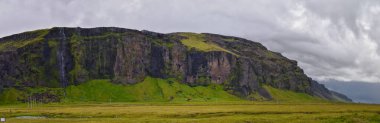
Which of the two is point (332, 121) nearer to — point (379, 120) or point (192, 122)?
point (379, 120)

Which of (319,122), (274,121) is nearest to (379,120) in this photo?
(319,122)

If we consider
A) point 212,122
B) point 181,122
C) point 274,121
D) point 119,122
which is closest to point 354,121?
point 274,121

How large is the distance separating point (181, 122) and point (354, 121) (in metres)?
38.1

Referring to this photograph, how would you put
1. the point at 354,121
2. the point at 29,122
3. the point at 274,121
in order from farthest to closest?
the point at 29,122
the point at 274,121
the point at 354,121

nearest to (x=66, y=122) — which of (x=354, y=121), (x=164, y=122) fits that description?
(x=164, y=122)

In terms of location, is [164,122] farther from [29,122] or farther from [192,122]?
[29,122]

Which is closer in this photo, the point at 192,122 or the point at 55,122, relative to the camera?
the point at 192,122

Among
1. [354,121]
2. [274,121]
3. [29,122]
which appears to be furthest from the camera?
[29,122]

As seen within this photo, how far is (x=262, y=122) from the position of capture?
3939 inches

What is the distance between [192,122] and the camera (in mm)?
102062

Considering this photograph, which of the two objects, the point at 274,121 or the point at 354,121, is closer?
the point at 354,121

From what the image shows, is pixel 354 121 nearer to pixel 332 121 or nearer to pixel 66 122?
pixel 332 121

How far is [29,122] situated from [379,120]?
8450 cm

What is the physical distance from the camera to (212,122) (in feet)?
334
